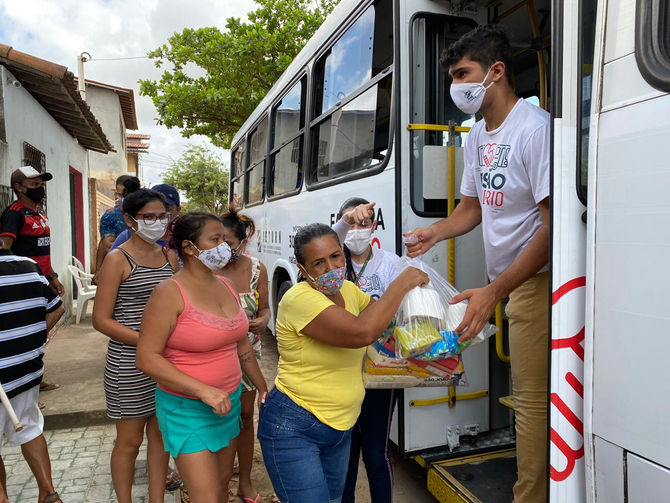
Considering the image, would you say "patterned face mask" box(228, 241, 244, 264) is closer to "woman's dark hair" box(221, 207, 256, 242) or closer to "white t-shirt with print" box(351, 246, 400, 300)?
"woman's dark hair" box(221, 207, 256, 242)

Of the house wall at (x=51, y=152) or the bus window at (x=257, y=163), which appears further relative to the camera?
the bus window at (x=257, y=163)

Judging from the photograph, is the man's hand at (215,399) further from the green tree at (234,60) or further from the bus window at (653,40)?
the green tree at (234,60)

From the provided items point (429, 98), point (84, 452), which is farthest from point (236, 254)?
point (84, 452)

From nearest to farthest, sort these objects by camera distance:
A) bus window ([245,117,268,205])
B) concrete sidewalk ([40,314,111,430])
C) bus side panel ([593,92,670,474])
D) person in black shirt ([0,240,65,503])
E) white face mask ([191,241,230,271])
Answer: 1. bus side panel ([593,92,670,474])
2. white face mask ([191,241,230,271])
3. person in black shirt ([0,240,65,503])
4. concrete sidewalk ([40,314,111,430])
5. bus window ([245,117,268,205])

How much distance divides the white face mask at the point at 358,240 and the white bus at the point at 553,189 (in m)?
0.24

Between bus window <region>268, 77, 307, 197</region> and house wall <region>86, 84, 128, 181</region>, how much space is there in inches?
595

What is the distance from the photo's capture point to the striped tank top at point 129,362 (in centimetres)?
262

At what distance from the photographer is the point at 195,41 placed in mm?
12594

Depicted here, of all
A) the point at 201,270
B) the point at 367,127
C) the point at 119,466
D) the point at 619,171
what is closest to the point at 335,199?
the point at 367,127

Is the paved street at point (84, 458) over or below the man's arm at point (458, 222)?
below

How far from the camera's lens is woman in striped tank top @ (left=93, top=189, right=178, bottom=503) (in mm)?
2545

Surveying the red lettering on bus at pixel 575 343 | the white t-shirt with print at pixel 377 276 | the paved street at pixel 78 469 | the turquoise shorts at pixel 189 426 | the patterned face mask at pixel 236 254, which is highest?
the patterned face mask at pixel 236 254

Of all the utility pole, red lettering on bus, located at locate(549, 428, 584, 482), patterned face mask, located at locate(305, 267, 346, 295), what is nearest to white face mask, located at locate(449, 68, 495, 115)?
patterned face mask, located at locate(305, 267, 346, 295)

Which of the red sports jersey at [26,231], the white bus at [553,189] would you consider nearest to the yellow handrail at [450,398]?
the white bus at [553,189]
